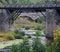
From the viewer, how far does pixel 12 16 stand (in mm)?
68250

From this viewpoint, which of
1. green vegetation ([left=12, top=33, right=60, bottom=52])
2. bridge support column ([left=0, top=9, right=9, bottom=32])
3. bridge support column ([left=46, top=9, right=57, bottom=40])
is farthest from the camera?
bridge support column ([left=0, top=9, right=9, bottom=32])

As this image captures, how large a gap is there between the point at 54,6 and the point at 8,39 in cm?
1011

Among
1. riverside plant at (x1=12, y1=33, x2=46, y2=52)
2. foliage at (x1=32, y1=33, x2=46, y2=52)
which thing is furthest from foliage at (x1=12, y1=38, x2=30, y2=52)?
foliage at (x1=32, y1=33, x2=46, y2=52)

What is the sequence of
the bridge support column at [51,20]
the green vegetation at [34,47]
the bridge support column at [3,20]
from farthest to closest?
the bridge support column at [3,20], the bridge support column at [51,20], the green vegetation at [34,47]

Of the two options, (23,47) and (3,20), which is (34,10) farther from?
(23,47)

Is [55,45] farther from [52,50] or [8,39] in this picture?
[8,39]

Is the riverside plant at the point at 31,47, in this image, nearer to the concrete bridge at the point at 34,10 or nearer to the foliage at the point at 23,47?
the foliage at the point at 23,47

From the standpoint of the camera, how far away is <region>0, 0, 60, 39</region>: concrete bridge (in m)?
63.4

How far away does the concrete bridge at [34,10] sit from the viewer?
63.4 meters

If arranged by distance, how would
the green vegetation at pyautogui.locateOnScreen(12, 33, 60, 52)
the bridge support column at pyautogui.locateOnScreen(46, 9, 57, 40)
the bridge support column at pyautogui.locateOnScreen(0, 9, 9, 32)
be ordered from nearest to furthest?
the green vegetation at pyautogui.locateOnScreen(12, 33, 60, 52) < the bridge support column at pyautogui.locateOnScreen(46, 9, 57, 40) < the bridge support column at pyautogui.locateOnScreen(0, 9, 9, 32)

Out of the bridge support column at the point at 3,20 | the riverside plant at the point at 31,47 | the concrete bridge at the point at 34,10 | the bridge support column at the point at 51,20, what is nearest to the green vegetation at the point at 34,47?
the riverside plant at the point at 31,47

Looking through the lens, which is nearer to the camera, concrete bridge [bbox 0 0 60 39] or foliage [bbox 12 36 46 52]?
foliage [bbox 12 36 46 52]

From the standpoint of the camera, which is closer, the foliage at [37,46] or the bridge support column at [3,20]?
the foliage at [37,46]

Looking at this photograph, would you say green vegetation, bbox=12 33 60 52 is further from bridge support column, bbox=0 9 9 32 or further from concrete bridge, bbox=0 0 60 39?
bridge support column, bbox=0 9 9 32
